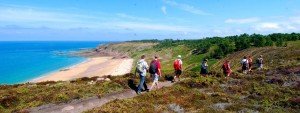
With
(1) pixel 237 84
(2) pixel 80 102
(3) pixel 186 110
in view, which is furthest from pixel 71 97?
(1) pixel 237 84

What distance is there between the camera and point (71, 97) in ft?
85.5

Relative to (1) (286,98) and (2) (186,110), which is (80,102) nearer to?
(2) (186,110)

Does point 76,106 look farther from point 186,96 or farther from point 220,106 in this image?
point 220,106

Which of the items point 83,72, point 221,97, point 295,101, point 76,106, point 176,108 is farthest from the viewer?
point 83,72

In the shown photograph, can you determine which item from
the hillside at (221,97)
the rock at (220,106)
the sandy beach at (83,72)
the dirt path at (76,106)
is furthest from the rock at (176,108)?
the sandy beach at (83,72)

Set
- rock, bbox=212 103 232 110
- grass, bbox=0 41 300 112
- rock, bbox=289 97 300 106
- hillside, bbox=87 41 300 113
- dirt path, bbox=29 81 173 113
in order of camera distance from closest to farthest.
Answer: dirt path, bbox=29 81 173 113 < hillside, bbox=87 41 300 113 < grass, bbox=0 41 300 112 < rock, bbox=212 103 232 110 < rock, bbox=289 97 300 106

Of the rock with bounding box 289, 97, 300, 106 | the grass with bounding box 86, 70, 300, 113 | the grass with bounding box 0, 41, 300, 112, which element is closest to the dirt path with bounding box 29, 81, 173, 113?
the grass with bounding box 0, 41, 300, 112

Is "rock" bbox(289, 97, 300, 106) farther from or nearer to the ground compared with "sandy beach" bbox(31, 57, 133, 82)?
farther from the ground

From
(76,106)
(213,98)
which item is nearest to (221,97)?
(213,98)

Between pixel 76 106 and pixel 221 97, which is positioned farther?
pixel 221 97

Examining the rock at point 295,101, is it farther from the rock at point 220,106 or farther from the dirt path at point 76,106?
the dirt path at point 76,106

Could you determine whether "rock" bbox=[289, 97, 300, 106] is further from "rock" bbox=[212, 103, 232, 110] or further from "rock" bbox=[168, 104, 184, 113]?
"rock" bbox=[168, 104, 184, 113]

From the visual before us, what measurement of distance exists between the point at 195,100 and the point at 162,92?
2358 mm

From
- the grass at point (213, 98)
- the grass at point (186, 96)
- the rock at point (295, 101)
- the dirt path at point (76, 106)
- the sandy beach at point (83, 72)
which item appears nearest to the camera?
the dirt path at point (76, 106)
